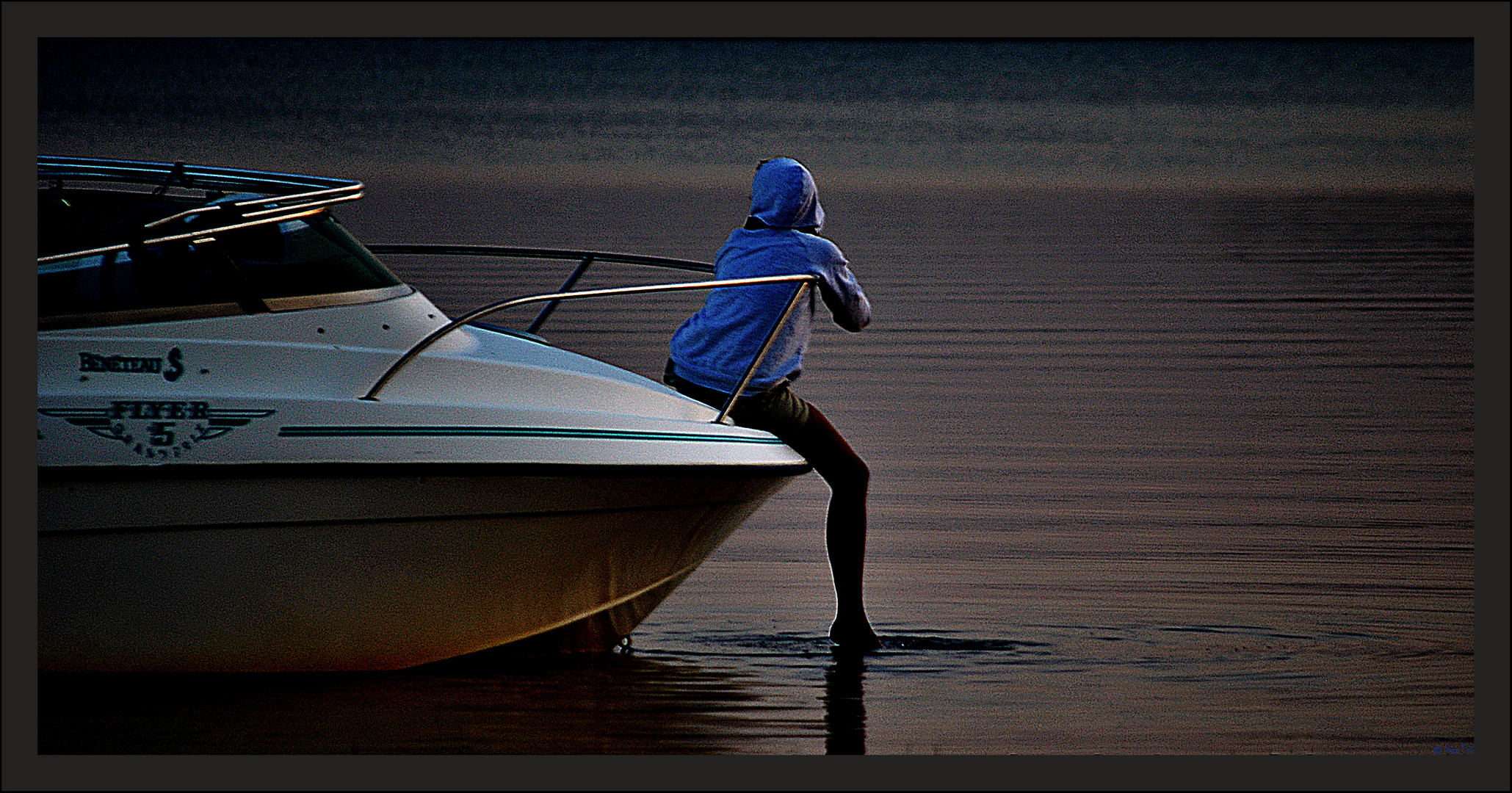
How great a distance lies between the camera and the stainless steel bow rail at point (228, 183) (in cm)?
559

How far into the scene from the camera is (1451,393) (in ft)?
36.5

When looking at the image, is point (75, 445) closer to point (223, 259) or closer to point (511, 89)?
point (223, 259)

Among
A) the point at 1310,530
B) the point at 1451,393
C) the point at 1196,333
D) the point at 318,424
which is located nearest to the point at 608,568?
the point at 318,424

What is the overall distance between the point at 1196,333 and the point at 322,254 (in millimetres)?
9126

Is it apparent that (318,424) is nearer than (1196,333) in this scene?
Yes

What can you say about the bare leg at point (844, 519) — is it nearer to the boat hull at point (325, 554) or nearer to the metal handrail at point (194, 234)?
the boat hull at point (325, 554)

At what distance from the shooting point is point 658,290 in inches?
211

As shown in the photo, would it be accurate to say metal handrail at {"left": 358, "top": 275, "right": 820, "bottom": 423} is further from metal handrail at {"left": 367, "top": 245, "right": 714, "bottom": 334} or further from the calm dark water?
the calm dark water

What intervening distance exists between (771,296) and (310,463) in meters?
1.52

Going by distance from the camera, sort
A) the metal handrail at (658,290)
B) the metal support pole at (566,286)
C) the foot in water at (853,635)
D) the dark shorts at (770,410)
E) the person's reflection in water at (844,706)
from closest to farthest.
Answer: the person's reflection in water at (844,706), the metal handrail at (658,290), the dark shorts at (770,410), the foot in water at (853,635), the metal support pole at (566,286)

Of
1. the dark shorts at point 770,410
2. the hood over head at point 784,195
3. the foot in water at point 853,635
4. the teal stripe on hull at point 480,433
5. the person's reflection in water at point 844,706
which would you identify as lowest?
the person's reflection in water at point 844,706

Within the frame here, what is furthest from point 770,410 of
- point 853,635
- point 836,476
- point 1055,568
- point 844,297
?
point 1055,568

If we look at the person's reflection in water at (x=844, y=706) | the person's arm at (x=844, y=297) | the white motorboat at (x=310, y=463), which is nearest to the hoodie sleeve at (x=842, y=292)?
the person's arm at (x=844, y=297)

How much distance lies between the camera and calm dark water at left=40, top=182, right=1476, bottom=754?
17.3ft
